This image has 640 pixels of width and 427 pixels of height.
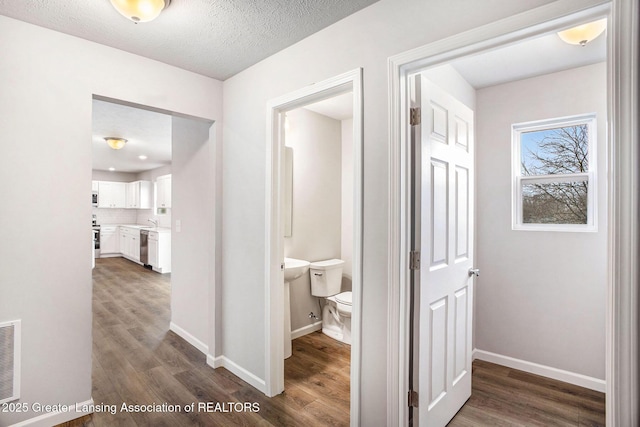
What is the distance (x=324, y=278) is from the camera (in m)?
3.50

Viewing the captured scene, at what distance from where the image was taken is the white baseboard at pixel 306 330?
345cm

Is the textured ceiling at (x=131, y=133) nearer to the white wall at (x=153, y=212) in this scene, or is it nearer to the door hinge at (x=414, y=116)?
the white wall at (x=153, y=212)

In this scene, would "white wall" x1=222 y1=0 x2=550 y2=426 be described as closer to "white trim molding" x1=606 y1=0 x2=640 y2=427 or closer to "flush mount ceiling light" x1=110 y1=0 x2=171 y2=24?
"white trim molding" x1=606 y1=0 x2=640 y2=427

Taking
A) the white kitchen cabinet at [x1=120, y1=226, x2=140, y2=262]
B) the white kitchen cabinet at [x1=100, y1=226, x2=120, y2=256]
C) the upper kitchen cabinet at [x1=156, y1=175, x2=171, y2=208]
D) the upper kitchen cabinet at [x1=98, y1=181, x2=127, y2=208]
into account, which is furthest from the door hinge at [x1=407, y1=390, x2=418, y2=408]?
the upper kitchen cabinet at [x1=98, y1=181, x2=127, y2=208]

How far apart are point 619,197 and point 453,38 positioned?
0.93 metres

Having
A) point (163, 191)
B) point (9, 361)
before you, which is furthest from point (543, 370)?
point (163, 191)

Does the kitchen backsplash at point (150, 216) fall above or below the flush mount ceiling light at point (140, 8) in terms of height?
below

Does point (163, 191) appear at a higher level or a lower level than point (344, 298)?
higher

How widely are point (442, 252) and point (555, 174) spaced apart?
1.63 m

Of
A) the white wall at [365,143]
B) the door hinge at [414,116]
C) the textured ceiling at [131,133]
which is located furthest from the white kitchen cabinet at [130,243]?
the door hinge at [414,116]

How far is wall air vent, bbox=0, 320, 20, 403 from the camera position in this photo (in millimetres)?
1859

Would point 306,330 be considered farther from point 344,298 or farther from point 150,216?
point 150,216

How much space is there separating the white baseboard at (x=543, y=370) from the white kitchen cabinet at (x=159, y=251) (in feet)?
20.2

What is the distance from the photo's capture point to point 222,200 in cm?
285
